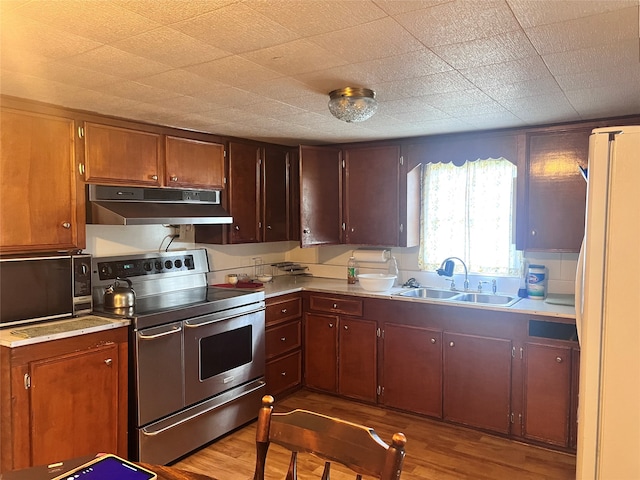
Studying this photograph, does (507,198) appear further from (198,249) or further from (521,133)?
(198,249)

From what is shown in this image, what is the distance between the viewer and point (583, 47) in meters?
1.80

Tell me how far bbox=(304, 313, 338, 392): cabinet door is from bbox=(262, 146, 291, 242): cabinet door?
0.75 metres

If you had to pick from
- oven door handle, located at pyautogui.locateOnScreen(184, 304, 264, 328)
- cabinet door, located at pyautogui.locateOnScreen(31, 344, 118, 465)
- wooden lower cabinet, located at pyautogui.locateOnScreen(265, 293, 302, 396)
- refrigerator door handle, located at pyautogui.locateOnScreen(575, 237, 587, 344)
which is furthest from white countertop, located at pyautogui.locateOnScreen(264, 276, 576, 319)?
cabinet door, located at pyautogui.locateOnScreen(31, 344, 118, 465)

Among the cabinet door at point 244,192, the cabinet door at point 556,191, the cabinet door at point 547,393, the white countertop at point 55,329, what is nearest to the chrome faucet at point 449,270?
the cabinet door at point 556,191

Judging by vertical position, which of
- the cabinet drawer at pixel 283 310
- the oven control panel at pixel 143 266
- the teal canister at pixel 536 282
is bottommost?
the cabinet drawer at pixel 283 310

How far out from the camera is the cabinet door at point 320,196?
3881 millimetres

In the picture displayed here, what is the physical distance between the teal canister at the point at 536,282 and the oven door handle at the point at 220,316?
190cm

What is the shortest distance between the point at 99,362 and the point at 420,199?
2.66m

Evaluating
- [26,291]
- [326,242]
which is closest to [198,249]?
[326,242]

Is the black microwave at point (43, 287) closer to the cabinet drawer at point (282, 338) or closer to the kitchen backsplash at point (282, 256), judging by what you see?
the kitchen backsplash at point (282, 256)

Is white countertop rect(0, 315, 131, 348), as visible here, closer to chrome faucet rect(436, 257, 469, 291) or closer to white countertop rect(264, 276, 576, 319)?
white countertop rect(264, 276, 576, 319)

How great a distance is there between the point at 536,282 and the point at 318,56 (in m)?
2.40

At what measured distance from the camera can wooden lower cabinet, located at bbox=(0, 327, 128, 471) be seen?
91.0 inches

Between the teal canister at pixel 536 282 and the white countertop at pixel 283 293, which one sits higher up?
the teal canister at pixel 536 282
